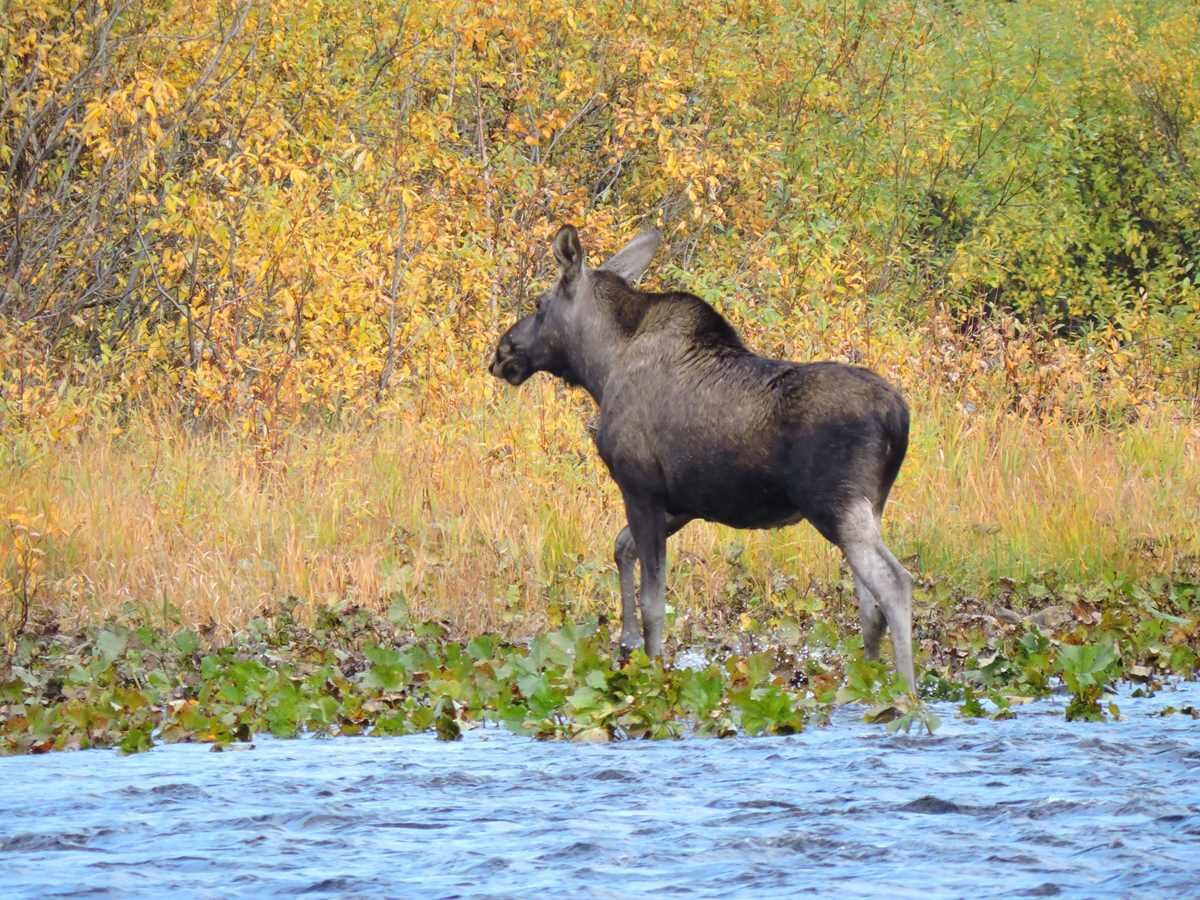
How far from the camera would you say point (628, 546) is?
10.1 m

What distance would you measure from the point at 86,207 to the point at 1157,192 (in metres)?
15.3

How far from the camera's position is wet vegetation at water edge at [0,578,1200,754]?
26.3 ft

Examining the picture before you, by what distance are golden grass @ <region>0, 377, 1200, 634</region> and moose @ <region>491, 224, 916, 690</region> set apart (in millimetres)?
1314

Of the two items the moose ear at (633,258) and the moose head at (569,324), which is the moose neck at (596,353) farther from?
the moose ear at (633,258)

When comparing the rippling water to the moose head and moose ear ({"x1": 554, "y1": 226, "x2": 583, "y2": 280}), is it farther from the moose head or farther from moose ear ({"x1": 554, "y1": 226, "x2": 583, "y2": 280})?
moose ear ({"x1": 554, "y1": 226, "x2": 583, "y2": 280})

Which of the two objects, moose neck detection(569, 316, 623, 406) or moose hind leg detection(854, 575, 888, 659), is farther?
moose neck detection(569, 316, 623, 406)

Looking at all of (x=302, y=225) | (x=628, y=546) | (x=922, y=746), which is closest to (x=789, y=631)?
(x=628, y=546)

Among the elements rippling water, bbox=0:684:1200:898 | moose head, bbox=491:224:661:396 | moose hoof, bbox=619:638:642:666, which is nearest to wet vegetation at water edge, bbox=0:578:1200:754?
moose hoof, bbox=619:638:642:666

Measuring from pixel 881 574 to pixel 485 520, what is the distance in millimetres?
3865

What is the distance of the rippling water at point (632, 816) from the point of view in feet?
18.2

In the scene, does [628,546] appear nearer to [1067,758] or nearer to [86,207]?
[1067,758]

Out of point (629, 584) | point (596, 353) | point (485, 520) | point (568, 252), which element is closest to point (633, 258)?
point (568, 252)

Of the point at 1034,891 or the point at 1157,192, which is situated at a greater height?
the point at 1157,192

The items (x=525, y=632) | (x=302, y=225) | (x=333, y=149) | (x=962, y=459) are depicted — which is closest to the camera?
(x=525, y=632)
